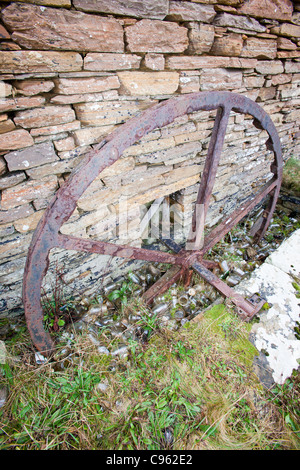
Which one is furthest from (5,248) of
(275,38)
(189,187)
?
(275,38)

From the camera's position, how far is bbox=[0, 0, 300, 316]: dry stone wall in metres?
1.28

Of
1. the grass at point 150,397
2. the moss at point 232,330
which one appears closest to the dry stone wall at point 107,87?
the grass at point 150,397

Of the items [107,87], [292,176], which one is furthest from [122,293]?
[292,176]

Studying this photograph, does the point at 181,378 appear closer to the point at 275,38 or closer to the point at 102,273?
the point at 102,273

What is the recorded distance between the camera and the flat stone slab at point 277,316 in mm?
1802

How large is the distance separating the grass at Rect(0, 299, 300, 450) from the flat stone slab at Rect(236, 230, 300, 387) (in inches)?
3.4

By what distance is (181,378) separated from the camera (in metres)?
1.71

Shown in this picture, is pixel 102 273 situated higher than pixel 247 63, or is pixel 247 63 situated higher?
pixel 247 63

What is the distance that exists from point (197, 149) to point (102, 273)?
1.60 metres

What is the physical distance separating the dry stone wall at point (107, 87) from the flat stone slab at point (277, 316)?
120cm

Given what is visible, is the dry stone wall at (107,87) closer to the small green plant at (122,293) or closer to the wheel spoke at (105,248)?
the small green plant at (122,293)

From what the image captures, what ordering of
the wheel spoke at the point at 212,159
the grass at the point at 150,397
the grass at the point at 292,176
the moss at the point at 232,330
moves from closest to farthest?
the grass at the point at 150,397 → the wheel spoke at the point at 212,159 → the moss at the point at 232,330 → the grass at the point at 292,176

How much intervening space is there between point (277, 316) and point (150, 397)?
1.29 m


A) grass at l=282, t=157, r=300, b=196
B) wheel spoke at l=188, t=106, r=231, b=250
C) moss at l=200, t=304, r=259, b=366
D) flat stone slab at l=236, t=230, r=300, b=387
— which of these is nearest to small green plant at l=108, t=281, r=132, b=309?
moss at l=200, t=304, r=259, b=366
